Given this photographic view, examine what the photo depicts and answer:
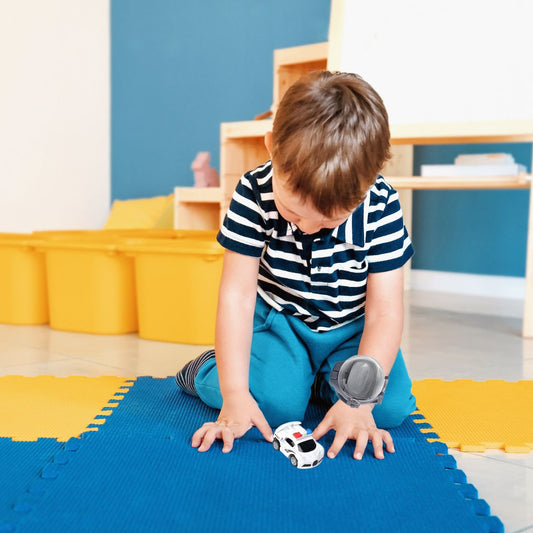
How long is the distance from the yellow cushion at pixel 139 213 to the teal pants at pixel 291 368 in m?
1.83

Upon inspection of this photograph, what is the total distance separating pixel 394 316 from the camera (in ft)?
2.86

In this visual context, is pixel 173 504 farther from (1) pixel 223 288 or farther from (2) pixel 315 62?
(2) pixel 315 62

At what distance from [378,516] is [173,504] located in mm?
187

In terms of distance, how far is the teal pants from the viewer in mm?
933

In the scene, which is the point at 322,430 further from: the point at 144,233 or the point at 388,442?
the point at 144,233

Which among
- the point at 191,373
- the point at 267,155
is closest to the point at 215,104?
the point at 267,155

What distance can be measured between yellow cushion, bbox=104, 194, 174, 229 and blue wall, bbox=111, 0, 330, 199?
175 millimetres

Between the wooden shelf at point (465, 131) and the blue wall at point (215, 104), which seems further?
the blue wall at point (215, 104)

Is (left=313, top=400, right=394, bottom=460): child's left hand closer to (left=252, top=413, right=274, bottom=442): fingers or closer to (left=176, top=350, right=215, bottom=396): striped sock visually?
(left=252, top=413, right=274, bottom=442): fingers

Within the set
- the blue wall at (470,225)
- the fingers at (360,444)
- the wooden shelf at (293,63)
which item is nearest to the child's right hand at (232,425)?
the fingers at (360,444)

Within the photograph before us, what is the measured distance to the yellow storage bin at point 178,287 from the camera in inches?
58.0

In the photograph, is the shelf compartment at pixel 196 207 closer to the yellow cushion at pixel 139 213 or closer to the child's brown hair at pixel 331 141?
the yellow cushion at pixel 139 213

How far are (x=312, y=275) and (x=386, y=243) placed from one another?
102 millimetres

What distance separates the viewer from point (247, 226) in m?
0.89
